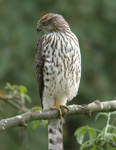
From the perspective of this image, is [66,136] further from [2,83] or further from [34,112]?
[34,112]

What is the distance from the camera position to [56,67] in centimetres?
575

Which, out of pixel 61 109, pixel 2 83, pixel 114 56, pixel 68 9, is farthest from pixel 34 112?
pixel 114 56

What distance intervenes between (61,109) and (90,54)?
5135mm

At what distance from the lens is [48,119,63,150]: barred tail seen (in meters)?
5.97

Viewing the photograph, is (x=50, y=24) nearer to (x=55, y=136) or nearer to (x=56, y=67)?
(x=56, y=67)

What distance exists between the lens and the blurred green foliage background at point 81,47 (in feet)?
31.5

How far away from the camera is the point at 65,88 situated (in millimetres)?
5941

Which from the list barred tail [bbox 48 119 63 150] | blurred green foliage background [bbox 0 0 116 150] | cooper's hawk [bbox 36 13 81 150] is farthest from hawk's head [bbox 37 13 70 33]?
blurred green foliage background [bbox 0 0 116 150]

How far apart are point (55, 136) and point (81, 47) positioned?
177 inches

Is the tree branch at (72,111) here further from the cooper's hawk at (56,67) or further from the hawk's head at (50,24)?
the hawk's head at (50,24)

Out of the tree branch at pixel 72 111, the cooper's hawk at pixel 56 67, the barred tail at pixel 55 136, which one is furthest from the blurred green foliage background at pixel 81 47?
the tree branch at pixel 72 111

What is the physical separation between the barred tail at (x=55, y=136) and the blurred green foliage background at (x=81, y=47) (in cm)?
306

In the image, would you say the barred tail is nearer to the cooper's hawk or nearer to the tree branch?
the cooper's hawk

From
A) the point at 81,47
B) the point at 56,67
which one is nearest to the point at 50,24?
the point at 56,67
